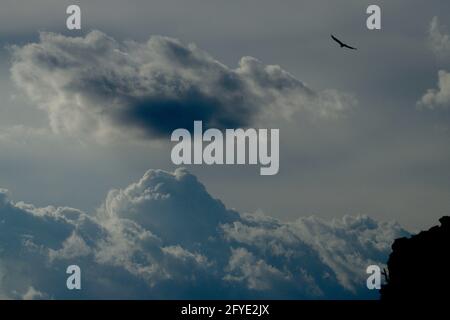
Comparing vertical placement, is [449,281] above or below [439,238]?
below

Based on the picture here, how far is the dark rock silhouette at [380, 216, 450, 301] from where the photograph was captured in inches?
5640

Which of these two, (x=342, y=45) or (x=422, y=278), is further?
(x=422, y=278)

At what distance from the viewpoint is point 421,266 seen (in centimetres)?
14812

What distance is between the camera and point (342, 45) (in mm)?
125250

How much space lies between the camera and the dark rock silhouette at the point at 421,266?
143250 millimetres
